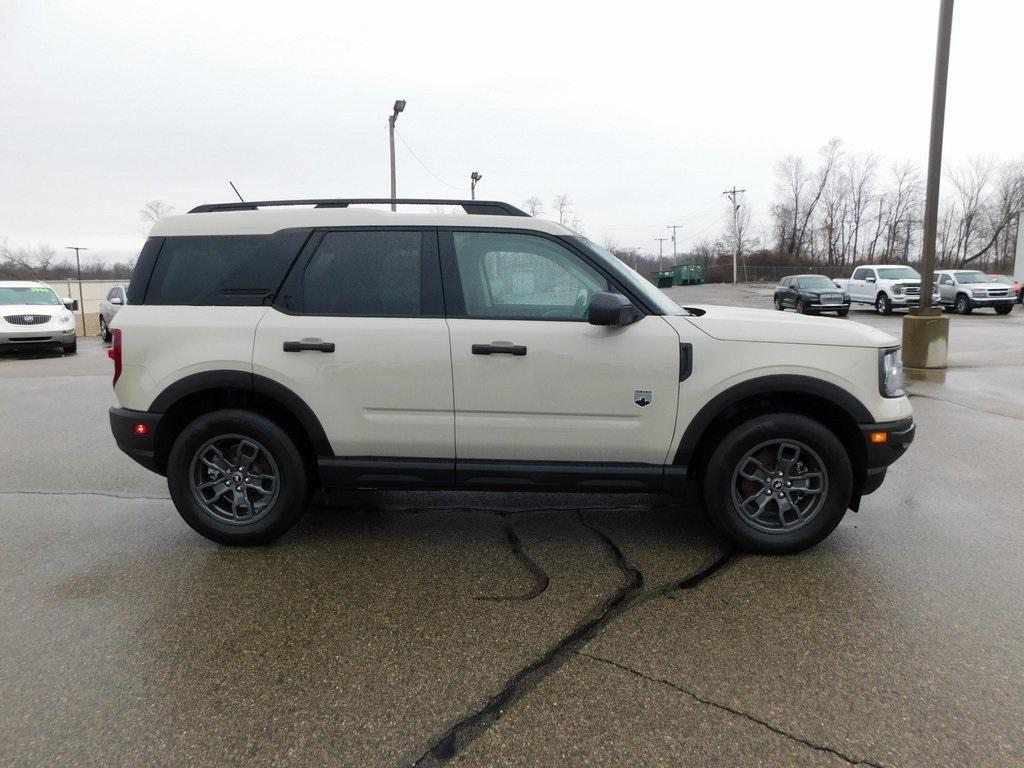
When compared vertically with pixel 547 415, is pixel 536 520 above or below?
below

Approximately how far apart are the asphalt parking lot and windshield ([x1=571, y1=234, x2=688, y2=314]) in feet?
4.63

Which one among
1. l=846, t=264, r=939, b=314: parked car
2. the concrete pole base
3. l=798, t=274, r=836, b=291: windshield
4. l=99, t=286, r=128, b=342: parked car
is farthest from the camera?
l=798, t=274, r=836, b=291: windshield

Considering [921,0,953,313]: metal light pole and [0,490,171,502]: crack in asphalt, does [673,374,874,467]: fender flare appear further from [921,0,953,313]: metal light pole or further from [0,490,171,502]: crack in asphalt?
[921,0,953,313]: metal light pole

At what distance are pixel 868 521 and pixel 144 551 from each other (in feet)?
14.8

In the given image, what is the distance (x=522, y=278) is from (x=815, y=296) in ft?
85.0

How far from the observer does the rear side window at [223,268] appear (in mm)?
3986

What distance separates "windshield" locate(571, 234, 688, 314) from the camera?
387 centimetres

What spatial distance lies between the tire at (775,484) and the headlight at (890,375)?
0.38 meters

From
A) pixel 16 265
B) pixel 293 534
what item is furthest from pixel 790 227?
pixel 293 534

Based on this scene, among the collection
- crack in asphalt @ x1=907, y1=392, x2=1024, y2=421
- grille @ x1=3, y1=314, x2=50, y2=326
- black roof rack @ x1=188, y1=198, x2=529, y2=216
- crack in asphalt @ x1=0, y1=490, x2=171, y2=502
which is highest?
black roof rack @ x1=188, y1=198, x2=529, y2=216

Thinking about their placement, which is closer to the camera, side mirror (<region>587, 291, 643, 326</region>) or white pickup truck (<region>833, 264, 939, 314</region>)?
side mirror (<region>587, 291, 643, 326</region>)

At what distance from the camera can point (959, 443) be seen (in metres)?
6.54

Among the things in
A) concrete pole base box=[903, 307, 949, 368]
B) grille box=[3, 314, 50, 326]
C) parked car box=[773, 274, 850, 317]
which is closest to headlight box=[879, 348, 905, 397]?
concrete pole base box=[903, 307, 949, 368]

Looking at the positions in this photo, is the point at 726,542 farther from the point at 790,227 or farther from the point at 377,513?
the point at 790,227
